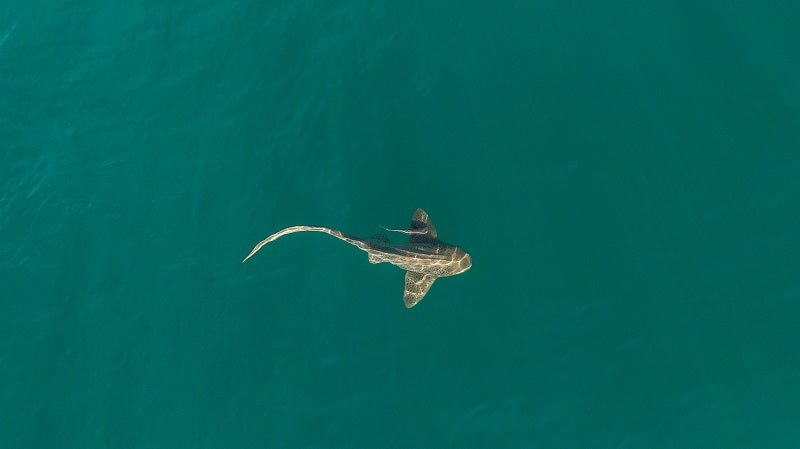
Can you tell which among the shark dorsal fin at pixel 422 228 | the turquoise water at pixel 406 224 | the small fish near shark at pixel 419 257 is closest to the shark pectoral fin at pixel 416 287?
the small fish near shark at pixel 419 257

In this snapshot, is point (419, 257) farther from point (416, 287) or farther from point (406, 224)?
point (406, 224)

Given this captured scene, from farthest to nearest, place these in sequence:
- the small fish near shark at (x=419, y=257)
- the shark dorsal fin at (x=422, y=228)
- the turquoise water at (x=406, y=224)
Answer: the shark dorsal fin at (x=422, y=228)
the small fish near shark at (x=419, y=257)
the turquoise water at (x=406, y=224)

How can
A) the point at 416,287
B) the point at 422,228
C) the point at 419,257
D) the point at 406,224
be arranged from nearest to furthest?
the point at 419,257 → the point at 416,287 → the point at 422,228 → the point at 406,224

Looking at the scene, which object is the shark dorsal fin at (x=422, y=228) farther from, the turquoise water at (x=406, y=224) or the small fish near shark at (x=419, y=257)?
the turquoise water at (x=406, y=224)

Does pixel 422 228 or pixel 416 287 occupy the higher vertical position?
pixel 422 228

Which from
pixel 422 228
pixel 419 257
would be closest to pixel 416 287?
pixel 419 257

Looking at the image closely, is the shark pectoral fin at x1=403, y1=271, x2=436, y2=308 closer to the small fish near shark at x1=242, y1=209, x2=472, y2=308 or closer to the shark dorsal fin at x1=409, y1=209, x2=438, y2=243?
the small fish near shark at x1=242, y1=209, x2=472, y2=308

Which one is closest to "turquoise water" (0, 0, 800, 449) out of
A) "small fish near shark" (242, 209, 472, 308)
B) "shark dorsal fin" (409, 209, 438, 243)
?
"shark dorsal fin" (409, 209, 438, 243)
